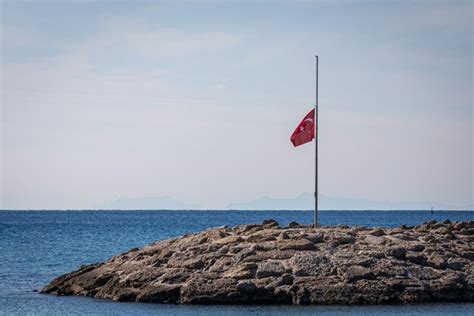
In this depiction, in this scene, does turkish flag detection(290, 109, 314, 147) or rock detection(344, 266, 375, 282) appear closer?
rock detection(344, 266, 375, 282)

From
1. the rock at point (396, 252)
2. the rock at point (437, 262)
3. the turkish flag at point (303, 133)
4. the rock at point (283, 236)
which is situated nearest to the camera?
the rock at point (437, 262)

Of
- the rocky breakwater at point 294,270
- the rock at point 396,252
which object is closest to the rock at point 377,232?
the rocky breakwater at point 294,270

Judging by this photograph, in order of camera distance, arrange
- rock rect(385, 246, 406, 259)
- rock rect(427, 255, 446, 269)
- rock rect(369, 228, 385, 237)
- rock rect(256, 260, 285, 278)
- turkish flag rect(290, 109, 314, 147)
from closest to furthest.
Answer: rock rect(256, 260, 285, 278)
rock rect(427, 255, 446, 269)
rock rect(385, 246, 406, 259)
rock rect(369, 228, 385, 237)
turkish flag rect(290, 109, 314, 147)

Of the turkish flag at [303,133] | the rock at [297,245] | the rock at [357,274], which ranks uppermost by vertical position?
the turkish flag at [303,133]

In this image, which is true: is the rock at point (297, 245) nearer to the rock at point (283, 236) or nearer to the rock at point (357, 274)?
the rock at point (283, 236)

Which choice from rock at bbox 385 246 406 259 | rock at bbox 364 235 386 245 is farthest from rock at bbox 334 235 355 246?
rock at bbox 385 246 406 259

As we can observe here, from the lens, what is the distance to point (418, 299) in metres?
36.3

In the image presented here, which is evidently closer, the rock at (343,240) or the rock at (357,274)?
the rock at (357,274)

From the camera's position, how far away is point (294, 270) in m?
37.3

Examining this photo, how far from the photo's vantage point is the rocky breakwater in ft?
119

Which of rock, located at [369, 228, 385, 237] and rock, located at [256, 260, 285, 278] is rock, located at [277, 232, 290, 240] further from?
rock, located at [369, 228, 385, 237]

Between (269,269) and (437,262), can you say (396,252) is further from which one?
(269,269)

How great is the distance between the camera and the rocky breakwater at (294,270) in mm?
36406

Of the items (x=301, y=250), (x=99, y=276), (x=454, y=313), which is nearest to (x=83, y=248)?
(x=99, y=276)
